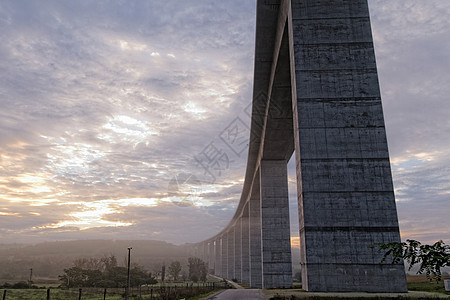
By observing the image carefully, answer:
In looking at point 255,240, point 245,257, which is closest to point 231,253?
point 245,257

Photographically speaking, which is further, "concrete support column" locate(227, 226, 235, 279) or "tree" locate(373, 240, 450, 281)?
"concrete support column" locate(227, 226, 235, 279)

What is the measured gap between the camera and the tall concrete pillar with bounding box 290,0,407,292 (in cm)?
1262

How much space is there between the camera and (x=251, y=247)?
4900cm

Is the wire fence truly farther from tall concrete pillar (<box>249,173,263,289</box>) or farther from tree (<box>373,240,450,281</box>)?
tree (<box>373,240,450,281</box>)

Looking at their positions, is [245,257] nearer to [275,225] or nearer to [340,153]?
[275,225]

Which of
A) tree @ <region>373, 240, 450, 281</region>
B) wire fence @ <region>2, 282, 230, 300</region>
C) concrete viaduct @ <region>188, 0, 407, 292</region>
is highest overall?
concrete viaduct @ <region>188, 0, 407, 292</region>

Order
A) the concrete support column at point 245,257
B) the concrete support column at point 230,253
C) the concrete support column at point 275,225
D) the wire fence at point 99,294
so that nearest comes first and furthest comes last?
1. the wire fence at point 99,294
2. the concrete support column at point 275,225
3. the concrete support column at point 245,257
4. the concrete support column at point 230,253

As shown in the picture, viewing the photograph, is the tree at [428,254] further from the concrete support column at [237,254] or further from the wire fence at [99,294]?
the concrete support column at [237,254]

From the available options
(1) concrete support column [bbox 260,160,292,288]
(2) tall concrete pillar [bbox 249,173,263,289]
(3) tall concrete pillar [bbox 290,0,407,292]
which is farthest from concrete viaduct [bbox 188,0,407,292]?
(2) tall concrete pillar [bbox 249,173,263,289]

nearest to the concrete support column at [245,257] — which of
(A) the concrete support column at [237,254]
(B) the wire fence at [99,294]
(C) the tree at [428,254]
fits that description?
(A) the concrete support column at [237,254]

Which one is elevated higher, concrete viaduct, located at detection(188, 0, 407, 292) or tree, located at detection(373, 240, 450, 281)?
concrete viaduct, located at detection(188, 0, 407, 292)

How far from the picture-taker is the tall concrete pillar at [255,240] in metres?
46.8

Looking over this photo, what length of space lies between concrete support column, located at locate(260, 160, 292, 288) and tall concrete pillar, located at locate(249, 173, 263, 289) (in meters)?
9.94

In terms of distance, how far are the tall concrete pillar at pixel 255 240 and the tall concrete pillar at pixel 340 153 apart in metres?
31.2
